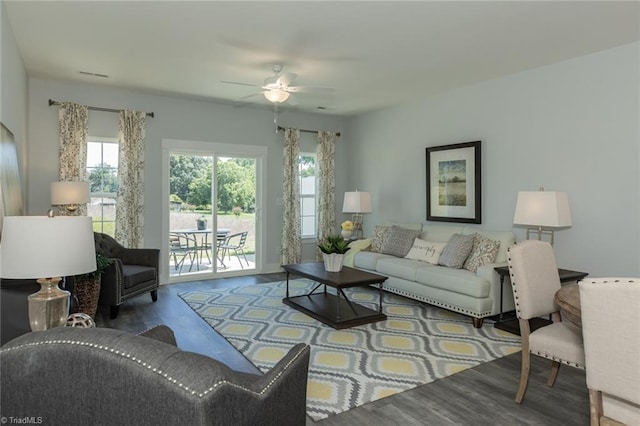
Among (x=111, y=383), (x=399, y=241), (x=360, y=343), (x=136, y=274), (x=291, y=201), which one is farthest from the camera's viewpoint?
(x=291, y=201)

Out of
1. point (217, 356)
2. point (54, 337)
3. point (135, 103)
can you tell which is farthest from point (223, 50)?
point (54, 337)

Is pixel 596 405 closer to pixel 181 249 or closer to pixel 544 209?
pixel 544 209

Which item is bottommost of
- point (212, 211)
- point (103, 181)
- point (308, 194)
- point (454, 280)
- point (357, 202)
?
point (454, 280)

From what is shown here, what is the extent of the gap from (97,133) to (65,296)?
431 centimetres

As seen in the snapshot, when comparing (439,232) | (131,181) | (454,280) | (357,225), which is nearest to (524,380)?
(454,280)

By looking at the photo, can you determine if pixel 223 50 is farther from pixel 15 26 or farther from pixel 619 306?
pixel 619 306

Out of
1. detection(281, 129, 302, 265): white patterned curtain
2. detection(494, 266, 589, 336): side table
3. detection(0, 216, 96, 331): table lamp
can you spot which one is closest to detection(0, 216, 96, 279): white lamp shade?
detection(0, 216, 96, 331): table lamp

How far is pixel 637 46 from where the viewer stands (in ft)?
12.5

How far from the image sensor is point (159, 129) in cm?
603

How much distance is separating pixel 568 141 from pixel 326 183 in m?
4.04

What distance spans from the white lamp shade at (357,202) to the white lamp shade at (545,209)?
2.77 metres

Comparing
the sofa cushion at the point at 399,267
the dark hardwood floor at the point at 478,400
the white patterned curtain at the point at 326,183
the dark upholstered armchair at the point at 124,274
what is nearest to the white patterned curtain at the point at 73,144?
the dark upholstered armchair at the point at 124,274

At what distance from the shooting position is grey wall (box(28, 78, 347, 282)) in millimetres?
5211

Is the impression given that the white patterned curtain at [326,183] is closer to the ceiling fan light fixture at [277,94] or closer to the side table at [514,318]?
the ceiling fan light fixture at [277,94]
